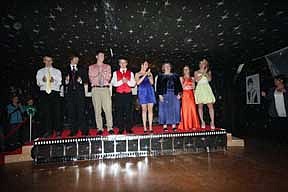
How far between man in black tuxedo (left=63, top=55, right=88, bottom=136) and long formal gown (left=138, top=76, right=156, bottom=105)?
108 centimetres

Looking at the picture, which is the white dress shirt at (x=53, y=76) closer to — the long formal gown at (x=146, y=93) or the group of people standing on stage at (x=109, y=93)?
the group of people standing on stage at (x=109, y=93)

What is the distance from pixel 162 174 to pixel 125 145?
3.99 ft

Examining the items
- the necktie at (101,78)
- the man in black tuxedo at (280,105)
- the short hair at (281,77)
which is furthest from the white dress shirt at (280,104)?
the necktie at (101,78)

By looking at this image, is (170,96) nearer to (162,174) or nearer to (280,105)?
(162,174)

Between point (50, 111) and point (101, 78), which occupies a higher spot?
point (101, 78)

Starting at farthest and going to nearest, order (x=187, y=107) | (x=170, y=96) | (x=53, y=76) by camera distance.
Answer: (x=187, y=107) → (x=170, y=96) → (x=53, y=76)

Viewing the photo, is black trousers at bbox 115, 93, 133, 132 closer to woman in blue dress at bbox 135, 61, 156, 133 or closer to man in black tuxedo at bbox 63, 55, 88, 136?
woman in blue dress at bbox 135, 61, 156, 133

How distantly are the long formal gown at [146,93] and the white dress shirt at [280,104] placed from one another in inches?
117

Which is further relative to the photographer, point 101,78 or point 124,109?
point 124,109

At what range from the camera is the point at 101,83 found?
367 cm

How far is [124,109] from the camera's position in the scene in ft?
12.5

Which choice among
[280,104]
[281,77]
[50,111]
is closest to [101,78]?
[50,111]

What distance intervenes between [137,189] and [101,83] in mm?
2120

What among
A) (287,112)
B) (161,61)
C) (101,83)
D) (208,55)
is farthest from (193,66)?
(101,83)
